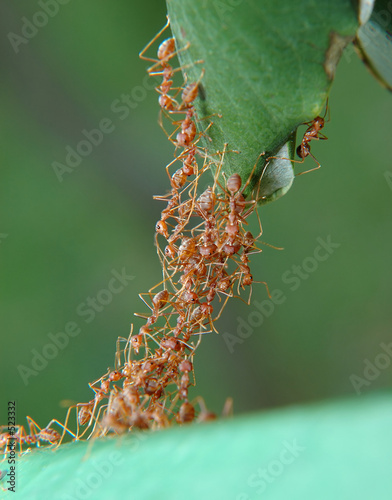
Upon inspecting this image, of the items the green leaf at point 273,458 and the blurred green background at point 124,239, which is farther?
the blurred green background at point 124,239

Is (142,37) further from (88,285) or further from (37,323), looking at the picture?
(37,323)

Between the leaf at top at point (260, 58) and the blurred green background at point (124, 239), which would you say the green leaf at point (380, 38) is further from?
the blurred green background at point (124, 239)

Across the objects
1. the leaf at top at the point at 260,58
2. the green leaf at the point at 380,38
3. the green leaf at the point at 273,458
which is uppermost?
the leaf at top at the point at 260,58

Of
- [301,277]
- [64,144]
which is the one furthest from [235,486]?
[64,144]

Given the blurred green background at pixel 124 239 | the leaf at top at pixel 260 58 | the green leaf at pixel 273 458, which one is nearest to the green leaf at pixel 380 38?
the leaf at top at pixel 260 58

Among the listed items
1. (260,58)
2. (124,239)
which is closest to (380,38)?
(260,58)

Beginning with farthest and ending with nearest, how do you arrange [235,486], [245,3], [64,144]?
1. [64,144]
2. [245,3]
3. [235,486]
